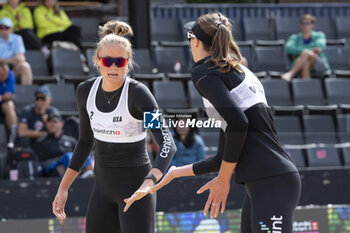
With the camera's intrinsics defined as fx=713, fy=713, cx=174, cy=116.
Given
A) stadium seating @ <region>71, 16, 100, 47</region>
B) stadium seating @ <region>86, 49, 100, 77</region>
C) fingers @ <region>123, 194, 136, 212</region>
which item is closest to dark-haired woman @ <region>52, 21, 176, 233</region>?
fingers @ <region>123, 194, 136, 212</region>

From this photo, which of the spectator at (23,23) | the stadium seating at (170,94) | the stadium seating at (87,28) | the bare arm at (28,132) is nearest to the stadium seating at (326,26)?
the stadium seating at (87,28)

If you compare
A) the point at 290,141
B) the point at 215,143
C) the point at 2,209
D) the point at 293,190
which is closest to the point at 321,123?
the point at 290,141

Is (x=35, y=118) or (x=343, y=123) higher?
(x=35, y=118)

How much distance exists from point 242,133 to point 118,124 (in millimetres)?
842

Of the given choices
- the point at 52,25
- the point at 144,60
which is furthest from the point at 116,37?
the point at 52,25

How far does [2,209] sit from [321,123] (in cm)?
444

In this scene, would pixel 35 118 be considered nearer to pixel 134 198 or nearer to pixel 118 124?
pixel 118 124

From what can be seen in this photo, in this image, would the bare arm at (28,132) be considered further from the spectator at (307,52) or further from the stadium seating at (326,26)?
the stadium seating at (326,26)

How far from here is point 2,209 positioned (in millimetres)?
5984

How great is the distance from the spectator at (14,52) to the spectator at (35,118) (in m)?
1.01

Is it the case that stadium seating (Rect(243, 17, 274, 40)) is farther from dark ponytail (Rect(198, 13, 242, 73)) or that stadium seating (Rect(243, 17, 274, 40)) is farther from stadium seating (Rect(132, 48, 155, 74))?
dark ponytail (Rect(198, 13, 242, 73))

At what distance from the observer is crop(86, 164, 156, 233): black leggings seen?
3.73 m

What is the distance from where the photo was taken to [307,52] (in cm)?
1016

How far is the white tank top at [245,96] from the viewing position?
325cm
